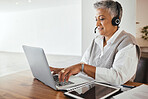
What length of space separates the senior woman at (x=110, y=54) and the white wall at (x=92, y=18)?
245 centimetres

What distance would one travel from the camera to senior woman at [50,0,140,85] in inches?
37.1

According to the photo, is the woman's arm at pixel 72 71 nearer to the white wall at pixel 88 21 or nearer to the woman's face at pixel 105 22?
the woman's face at pixel 105 22

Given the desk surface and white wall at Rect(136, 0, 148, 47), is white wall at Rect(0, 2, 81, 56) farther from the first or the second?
the desk surface

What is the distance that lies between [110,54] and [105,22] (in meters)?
0.25

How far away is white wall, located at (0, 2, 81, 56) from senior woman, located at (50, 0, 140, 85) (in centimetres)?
635

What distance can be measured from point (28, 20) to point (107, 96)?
9212 millimetres

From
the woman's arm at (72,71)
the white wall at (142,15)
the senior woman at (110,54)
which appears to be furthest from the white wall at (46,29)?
the woman's arm at (72,71)

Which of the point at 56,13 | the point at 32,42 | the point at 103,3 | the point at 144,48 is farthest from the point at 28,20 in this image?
the point at 103,3

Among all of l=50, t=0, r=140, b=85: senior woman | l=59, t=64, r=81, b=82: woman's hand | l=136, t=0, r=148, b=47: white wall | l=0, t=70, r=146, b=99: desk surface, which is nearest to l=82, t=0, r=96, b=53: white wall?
l=136, t=0, r=148, b=47: white wall

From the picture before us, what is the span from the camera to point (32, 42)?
30.1 feet

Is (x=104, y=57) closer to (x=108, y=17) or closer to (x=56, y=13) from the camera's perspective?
(x=108, y=17)

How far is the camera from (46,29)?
8.52m

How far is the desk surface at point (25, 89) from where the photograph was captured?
31.7 inches

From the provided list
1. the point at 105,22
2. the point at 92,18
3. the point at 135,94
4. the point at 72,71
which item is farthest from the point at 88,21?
the point at 135,94
